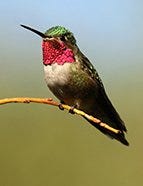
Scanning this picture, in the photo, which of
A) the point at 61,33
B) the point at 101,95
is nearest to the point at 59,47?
the point at 61,33

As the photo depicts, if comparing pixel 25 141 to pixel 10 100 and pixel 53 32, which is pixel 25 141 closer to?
pixel 53 32

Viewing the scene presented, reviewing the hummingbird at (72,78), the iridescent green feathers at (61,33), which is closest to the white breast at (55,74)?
the hummingbird at (72,78)

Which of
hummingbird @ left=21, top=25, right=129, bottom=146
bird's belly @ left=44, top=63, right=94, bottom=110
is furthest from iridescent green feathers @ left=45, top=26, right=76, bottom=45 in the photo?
bird's belly @ left=44, top=63, right=94, bottom=110

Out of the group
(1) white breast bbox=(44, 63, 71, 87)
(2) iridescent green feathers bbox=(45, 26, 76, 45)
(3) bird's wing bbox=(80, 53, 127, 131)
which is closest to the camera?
(2) iridescent green feathers bbox=(45, 26, 76, 45)

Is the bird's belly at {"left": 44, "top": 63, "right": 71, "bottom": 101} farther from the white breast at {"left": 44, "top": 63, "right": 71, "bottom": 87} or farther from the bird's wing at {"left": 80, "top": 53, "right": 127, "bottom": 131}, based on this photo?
the bird's wing at {"left": 80, "top": 53, "right": 127, "bottom": 131}

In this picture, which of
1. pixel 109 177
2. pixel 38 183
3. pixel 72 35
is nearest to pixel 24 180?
pixel 38 183

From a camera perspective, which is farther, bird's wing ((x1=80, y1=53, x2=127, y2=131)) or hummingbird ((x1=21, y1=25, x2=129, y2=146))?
bird's wing ((x1=80, y1=53, x2=127, y2=131))

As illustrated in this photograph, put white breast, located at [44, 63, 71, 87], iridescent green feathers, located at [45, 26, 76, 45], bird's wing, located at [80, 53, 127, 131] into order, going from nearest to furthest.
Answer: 1. iridescent green feathers, located at [45, 26, 76, 45]
2. white breast, located at [44, 63, 71, 87]
3. bird's wing, located at [80, 53, 127, 131]
